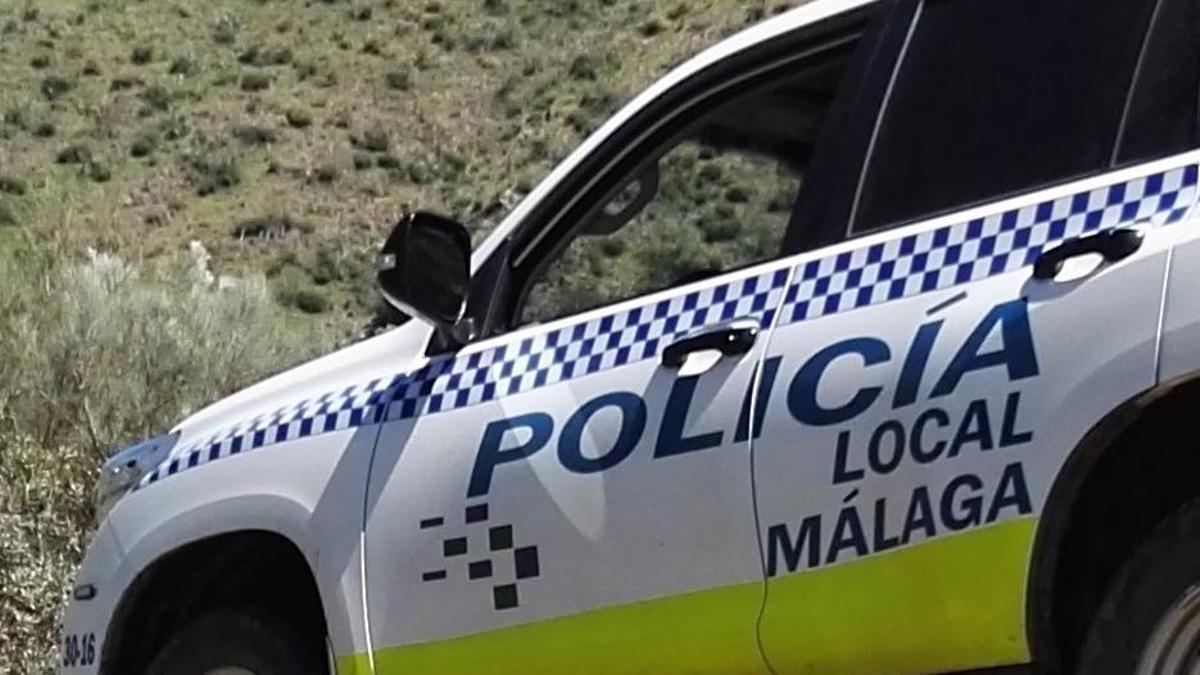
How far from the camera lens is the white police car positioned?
14.1 feet

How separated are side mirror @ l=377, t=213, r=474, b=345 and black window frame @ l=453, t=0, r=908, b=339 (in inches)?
2.7

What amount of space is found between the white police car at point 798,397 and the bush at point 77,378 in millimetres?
4408

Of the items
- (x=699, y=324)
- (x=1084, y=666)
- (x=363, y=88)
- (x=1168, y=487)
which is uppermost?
(x=363, y=88)

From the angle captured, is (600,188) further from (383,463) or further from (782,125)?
(383,463)

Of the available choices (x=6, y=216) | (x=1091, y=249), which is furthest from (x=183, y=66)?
(x=1091, y=249)

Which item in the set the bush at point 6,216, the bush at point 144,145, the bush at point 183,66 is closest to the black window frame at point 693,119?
the bush at point 6,216

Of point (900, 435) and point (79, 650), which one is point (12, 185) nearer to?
point (79, 650)

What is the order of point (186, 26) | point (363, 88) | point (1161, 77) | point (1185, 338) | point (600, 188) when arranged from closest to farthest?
1. point (1185, 338)
2. point (1161, 77)
3. point (600, 188)
4. point (363, 88)
5. point (186, 26)

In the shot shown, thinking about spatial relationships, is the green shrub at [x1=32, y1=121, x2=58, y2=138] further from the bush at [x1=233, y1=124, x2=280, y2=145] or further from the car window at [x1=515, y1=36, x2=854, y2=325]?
the car window at [x1=515, y1=36, x2=854, y2=325]

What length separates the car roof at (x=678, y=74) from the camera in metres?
5.12

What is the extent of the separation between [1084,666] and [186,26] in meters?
39.0

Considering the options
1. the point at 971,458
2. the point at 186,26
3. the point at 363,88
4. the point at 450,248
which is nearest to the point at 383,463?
the point at 450,248

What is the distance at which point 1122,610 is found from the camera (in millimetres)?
4270

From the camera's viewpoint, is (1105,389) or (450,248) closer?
(1105,389)
